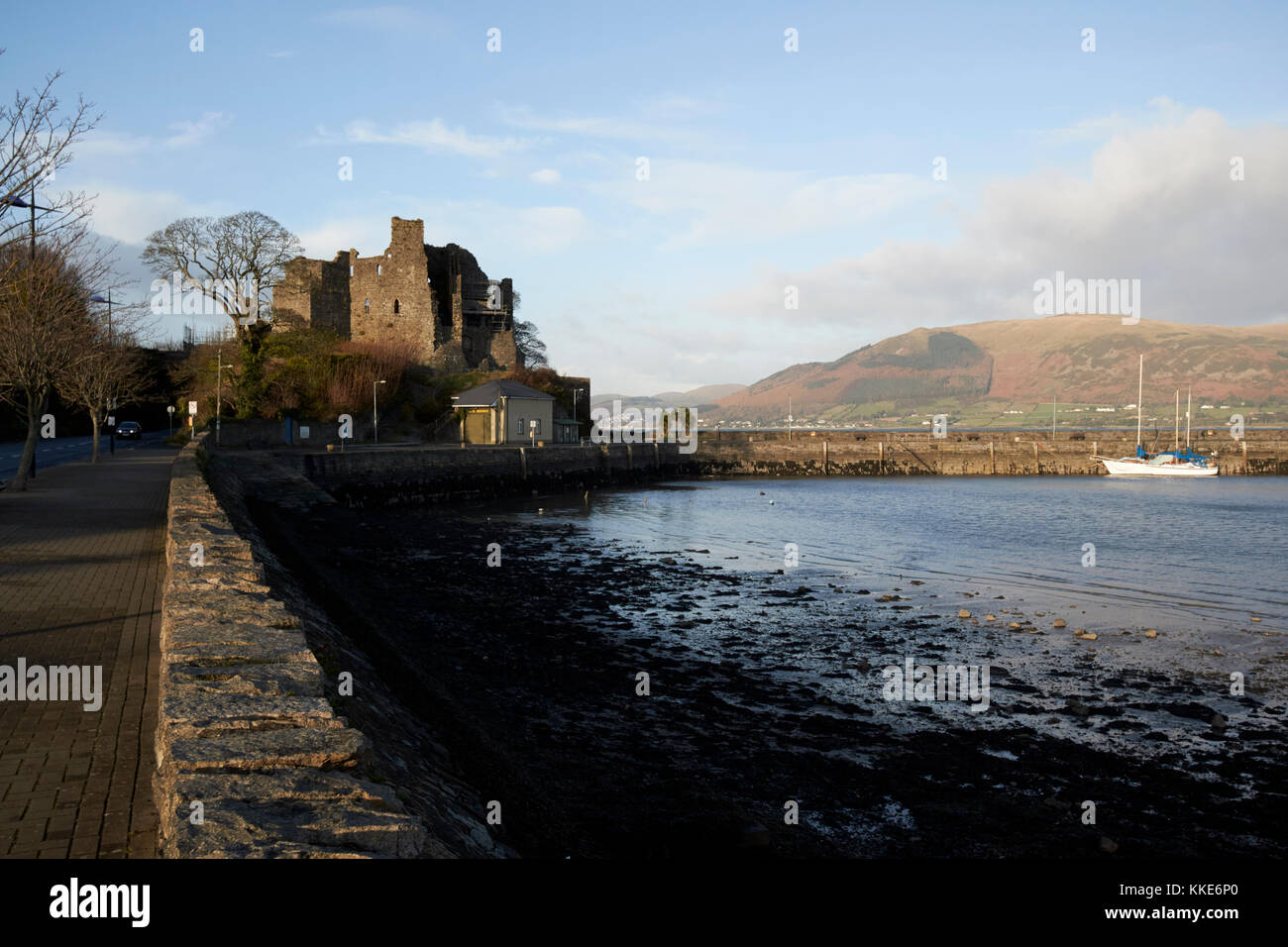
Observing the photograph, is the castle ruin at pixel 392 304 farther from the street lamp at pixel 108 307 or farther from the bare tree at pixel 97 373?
the street lamp at pixel 108 307

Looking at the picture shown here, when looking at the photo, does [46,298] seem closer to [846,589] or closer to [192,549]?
[192,549]

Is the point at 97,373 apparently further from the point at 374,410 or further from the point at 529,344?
the point at 529,344

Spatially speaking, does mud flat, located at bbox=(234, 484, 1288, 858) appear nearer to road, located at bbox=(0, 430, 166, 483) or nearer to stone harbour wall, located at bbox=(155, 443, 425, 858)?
stone harbour wall, located at bbox=(155, 443, 425, 858)

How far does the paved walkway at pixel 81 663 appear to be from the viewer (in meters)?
4.99

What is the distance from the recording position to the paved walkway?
197 inches

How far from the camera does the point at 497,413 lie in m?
61.8

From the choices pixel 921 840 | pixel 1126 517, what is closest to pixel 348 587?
pixel 921 840

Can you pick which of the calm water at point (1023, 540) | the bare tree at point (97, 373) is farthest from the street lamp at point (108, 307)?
the calm water at point (1023, 540)

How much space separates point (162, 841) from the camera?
4.29 m

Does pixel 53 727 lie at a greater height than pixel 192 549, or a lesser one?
lesser

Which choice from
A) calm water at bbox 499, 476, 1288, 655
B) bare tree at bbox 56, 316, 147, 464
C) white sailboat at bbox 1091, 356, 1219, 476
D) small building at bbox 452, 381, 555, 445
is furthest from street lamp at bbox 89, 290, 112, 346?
white sailboat at bbox 1091, 356, 1219, 476
